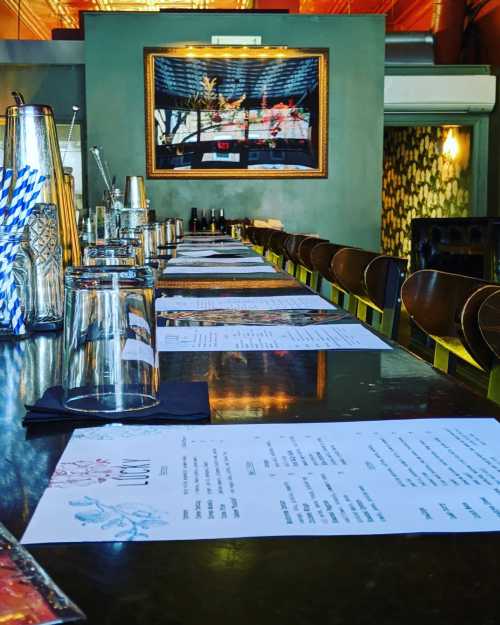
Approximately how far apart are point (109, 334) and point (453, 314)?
69cm

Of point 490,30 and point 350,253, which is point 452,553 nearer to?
point 350,253

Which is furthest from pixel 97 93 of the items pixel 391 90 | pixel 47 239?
pixel 47 239

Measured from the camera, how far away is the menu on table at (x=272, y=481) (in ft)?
1.52

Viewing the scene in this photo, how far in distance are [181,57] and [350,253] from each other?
16.0 ft

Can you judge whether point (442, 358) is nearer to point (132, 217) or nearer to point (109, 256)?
point (109, 256)

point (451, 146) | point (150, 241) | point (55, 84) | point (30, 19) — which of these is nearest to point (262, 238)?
point (150, 241)

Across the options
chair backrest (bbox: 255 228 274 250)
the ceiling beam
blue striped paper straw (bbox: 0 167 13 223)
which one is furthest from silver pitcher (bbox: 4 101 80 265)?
the ceiling beam

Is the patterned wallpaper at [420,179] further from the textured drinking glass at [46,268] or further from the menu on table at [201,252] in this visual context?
the textured drinking glass at [46,268]

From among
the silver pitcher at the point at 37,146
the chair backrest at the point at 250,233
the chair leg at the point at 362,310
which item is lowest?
the chair leg at the point at 362,310

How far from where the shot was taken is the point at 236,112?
6809 millimetres

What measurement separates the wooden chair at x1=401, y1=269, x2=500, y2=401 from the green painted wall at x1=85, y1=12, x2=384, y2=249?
214 inches

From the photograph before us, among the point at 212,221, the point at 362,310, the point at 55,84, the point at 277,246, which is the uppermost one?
the point at 55,84

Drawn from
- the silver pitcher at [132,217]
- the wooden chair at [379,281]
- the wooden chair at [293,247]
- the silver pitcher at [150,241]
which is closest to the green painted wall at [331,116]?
the wooden chair at [293,247]

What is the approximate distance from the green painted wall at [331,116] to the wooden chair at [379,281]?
15.2ft
